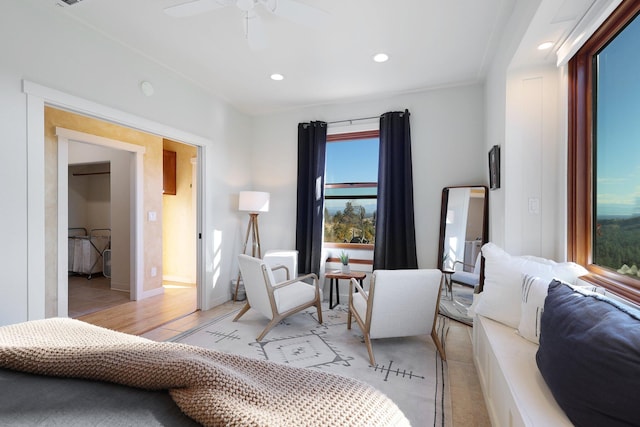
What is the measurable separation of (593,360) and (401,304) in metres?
1.51

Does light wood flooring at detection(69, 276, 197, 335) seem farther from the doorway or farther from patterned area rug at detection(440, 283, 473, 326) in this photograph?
patterned area rug at detection(440, 283, 473, 326)

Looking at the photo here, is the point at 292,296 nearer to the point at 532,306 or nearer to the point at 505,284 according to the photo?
the point at 505,284

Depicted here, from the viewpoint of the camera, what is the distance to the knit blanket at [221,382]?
0.69m

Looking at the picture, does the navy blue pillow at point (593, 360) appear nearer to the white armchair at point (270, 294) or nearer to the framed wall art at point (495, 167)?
the framed wall art at point (495, 167)

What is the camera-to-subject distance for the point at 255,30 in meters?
2.07

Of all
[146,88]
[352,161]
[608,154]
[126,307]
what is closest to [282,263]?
[352,161]

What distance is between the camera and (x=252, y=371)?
91 cm

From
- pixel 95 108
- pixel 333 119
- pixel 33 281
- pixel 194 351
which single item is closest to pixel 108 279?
pixel 33 281

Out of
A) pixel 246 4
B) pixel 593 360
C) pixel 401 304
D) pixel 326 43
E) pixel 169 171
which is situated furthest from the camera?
pixel 169 171

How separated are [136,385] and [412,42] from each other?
2971 mm

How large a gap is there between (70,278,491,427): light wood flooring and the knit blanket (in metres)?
1.30

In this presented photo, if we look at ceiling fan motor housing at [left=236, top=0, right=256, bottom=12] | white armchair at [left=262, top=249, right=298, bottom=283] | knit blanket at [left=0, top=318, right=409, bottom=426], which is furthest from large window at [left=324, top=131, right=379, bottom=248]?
knit blanket at [left=0, top=318, right=409, bottom=426]

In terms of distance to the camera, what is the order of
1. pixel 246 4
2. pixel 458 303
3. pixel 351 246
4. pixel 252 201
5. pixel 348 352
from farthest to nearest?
pixel 351 246, pixel 252 201, pixel 458 303, pixel 348 352, pixel 246 4

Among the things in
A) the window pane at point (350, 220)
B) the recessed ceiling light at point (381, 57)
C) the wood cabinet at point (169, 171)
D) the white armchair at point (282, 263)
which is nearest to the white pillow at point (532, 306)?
the recessed ceiling light at point (381, 57)
